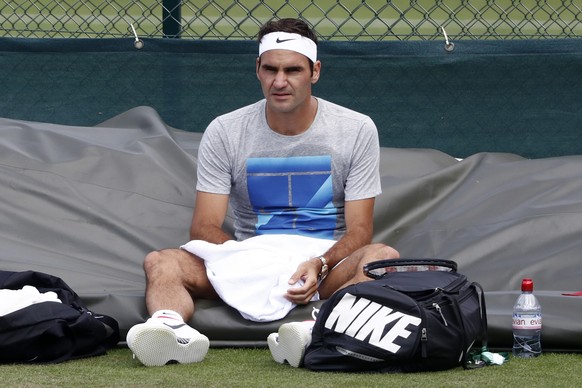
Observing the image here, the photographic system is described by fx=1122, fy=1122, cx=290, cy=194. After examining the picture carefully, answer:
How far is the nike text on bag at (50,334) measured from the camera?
360 centimetres

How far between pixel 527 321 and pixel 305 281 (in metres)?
0.78

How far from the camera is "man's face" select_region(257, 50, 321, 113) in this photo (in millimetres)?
4289

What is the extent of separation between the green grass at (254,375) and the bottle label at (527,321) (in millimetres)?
108

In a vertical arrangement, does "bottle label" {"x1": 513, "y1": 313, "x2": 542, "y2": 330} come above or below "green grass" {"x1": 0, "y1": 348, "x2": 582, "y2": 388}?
above

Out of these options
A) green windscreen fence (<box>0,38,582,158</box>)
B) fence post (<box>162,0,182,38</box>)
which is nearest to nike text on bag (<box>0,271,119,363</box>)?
green windscreen fence (<box>0,38,582,158</box>)

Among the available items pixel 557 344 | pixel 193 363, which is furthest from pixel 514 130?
pixel 193 363

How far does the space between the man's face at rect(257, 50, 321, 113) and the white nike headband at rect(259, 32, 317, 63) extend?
21 mm

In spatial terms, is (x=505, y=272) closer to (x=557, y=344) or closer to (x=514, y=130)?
(x=557, y=344)

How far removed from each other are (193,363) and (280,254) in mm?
645

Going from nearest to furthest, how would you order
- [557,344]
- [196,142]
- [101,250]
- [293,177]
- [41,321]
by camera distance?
[41,321], [557,344], [293,177], [101,250], [196,142]

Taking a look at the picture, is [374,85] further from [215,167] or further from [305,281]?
[305,281]

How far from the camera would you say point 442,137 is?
230 inches

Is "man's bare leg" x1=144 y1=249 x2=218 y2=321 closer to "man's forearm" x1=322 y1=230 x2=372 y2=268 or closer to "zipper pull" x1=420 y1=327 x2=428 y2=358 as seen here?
"man's forearm" x1=322 y1=230 x2=372 y2=268

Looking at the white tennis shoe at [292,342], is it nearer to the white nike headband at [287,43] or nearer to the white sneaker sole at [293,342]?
the white sneaker sole at [293,342]
